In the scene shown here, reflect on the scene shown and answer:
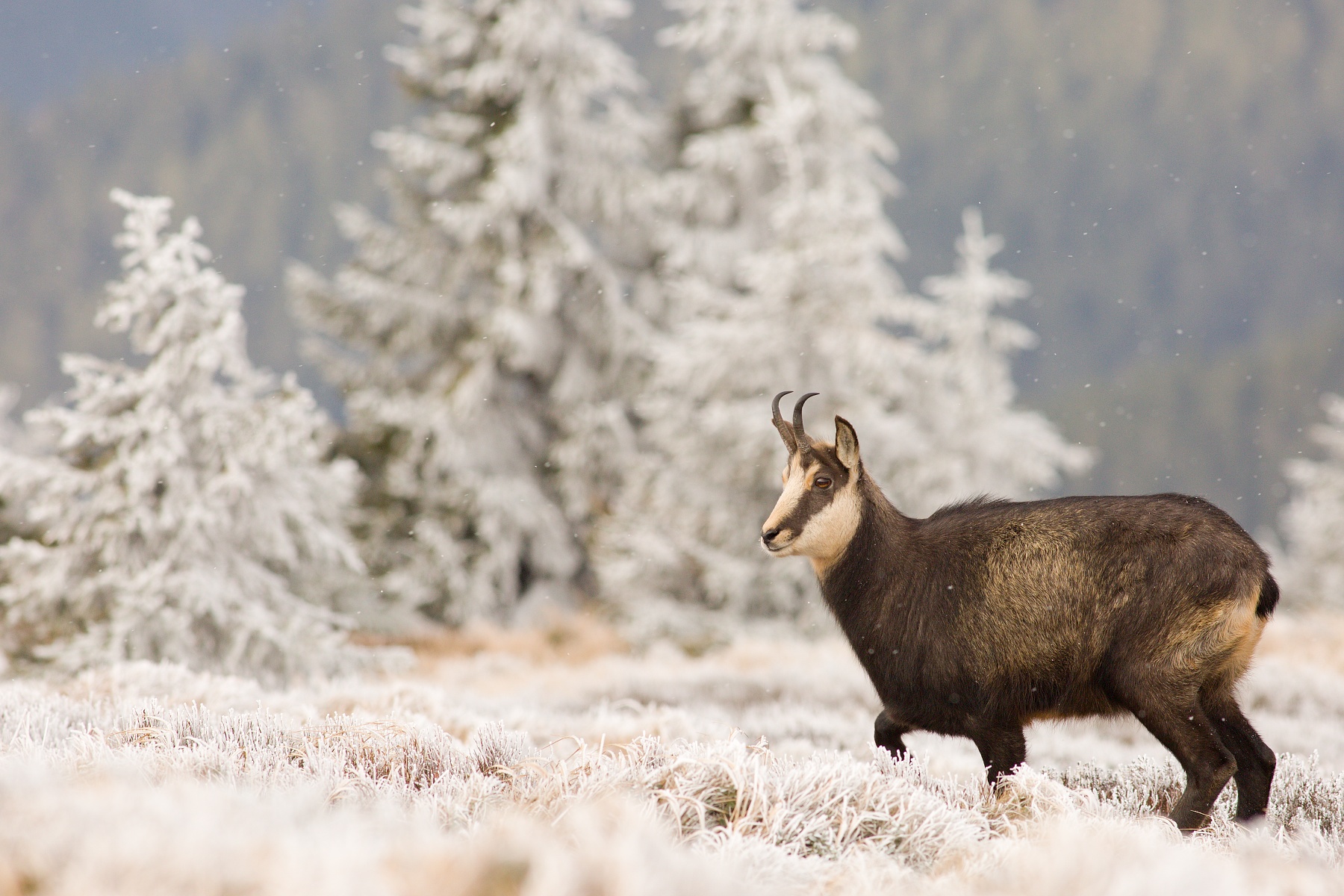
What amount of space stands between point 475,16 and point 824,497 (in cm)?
1397


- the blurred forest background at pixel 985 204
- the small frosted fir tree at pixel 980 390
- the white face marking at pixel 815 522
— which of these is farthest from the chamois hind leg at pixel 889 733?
the blurred forest background at pixel 985 204

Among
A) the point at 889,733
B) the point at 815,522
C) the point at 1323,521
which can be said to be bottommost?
the point at 889,733

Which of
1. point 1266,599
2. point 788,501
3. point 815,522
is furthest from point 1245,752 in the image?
point 788,501

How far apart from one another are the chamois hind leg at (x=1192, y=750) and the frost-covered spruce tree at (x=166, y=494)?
24.4 feet

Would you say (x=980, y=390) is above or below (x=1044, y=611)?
above

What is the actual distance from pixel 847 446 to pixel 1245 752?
2.39 metres

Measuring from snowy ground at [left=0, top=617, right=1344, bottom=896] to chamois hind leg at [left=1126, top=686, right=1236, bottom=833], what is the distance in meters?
0.27

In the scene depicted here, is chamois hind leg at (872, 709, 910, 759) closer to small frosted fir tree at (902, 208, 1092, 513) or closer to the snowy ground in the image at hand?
the snowy ground

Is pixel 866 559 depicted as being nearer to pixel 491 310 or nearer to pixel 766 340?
pixel 766 340

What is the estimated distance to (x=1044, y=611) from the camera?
4.84 m

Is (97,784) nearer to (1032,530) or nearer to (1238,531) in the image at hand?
(1032,530)

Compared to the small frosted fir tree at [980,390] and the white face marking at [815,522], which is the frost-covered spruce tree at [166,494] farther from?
the small frosted fir tree at [980,390]

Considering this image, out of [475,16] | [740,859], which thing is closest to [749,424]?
[475,16]

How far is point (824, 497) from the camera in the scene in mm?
5371
